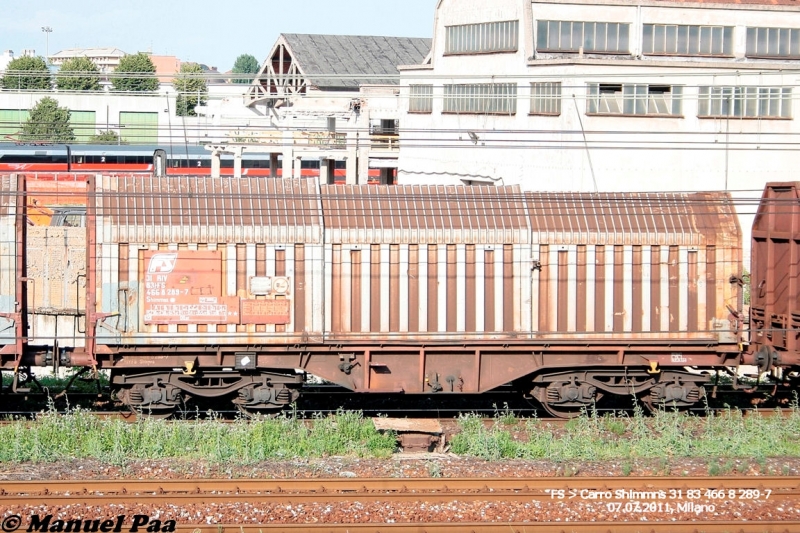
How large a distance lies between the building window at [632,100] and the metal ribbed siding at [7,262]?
23.4 m

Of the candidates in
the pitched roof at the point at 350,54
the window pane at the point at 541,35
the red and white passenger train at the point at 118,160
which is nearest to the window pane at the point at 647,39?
the window pane at the point at 541,35

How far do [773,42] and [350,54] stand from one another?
1373 inches

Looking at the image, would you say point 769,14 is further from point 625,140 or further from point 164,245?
point 164,245

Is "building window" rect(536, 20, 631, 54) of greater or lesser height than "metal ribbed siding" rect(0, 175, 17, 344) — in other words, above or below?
above

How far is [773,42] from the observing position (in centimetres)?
3628

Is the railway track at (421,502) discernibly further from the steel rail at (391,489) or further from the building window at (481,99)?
the building window at (481,99)

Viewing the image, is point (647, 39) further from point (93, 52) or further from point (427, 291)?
point (93, 52)

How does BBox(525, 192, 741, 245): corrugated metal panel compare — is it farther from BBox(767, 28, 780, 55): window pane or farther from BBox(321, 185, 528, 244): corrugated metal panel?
BBox(767, 28, 780, 55): window pane

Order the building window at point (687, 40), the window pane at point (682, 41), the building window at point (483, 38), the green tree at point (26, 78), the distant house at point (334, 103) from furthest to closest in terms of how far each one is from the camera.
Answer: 1. the green tree at point (26, 78)
2. the distant house at point (334, 103)
3. the building window at point (483, 38)
4. the window pane at point (682, 41)
5. the building window at point (687, 40)

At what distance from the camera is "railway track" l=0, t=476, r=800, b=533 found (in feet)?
35.0

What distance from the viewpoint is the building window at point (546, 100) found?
3372 centimetres

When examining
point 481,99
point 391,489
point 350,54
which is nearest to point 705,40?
point 481,99

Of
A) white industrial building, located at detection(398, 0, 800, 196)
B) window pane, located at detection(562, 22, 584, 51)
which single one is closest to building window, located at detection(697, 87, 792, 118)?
white industrial building, located at detection(398, 0, 800, 196)

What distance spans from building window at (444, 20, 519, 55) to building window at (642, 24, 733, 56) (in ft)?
17.3
